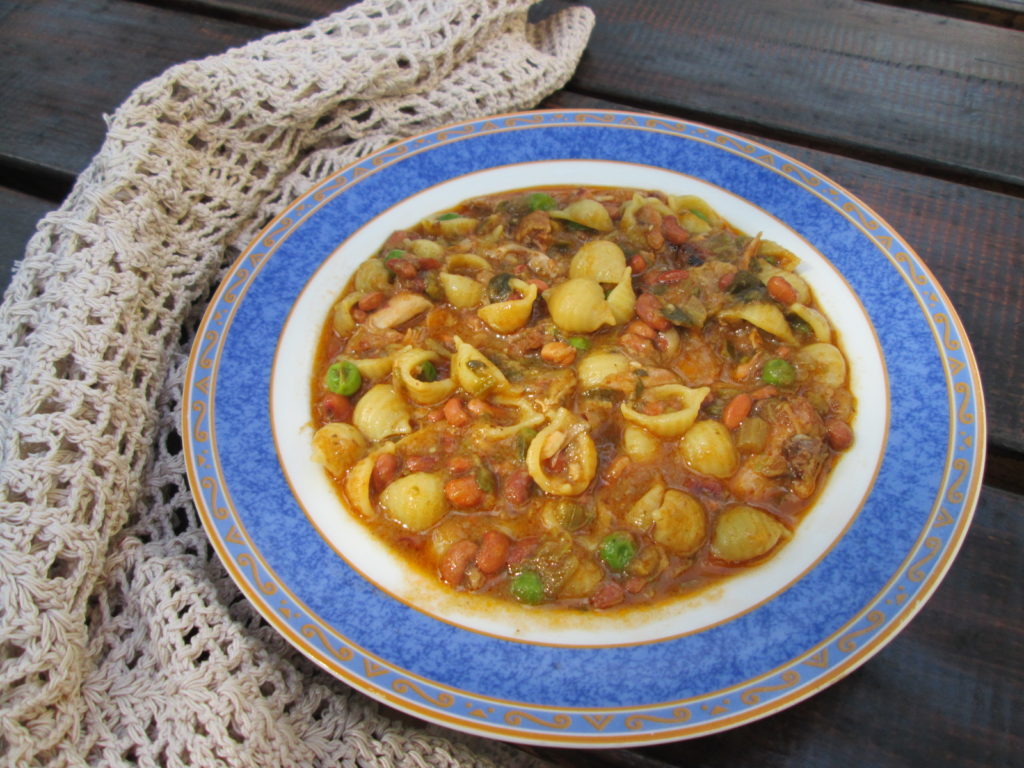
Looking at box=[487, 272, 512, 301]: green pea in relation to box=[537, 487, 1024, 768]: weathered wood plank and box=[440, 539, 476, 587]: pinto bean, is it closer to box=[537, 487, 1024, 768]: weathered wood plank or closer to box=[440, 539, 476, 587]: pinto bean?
box=[440, 539, 476, 587]: pinto bean

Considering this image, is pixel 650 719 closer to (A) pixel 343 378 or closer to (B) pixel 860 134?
(A) pixel 343 378

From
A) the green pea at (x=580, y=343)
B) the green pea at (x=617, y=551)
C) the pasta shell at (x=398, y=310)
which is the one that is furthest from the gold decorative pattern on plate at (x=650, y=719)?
the pasta shell at (x=398, y=310)

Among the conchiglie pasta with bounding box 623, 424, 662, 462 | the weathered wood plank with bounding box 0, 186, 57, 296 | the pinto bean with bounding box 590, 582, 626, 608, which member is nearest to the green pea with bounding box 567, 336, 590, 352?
the conchiglie pasta with bounding box 623, 424, 662, 462

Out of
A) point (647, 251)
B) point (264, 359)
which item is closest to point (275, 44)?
point (264, 359)

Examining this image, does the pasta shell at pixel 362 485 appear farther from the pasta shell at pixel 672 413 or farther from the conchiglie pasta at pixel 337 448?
the pasta shell at pixel 672 413

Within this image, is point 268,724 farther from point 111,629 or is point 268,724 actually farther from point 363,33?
point 363,33

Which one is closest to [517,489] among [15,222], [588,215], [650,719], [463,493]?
[463,493]
